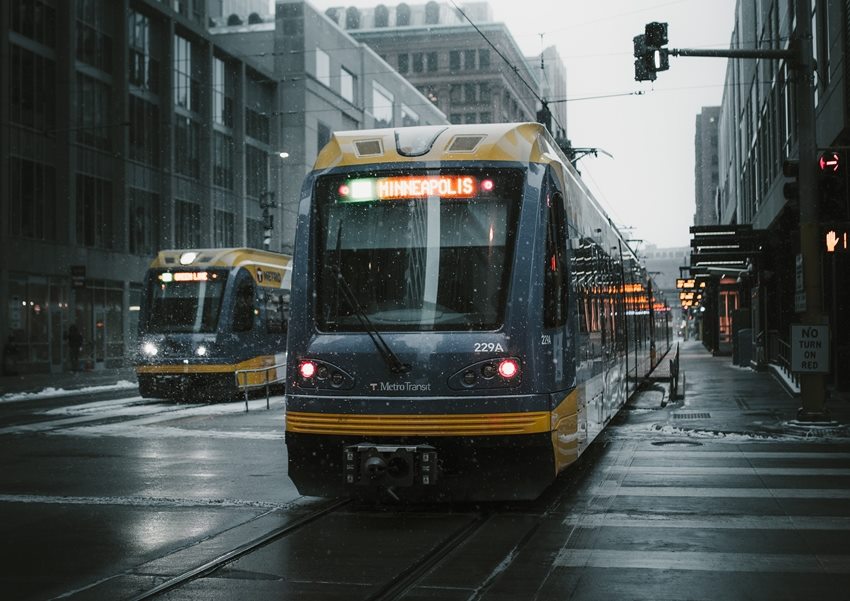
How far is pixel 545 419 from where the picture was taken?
8.45 m

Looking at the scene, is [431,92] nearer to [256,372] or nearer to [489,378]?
[256,372]

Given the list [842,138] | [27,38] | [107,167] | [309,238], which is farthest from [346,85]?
[309,238]

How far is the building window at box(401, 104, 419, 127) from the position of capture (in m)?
79.2

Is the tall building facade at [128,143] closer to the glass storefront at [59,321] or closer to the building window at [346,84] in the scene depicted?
the glass storefront at [59,321]

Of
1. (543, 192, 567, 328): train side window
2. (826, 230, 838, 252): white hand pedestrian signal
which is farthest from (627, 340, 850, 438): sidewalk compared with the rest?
(543, 192, 567, 328): train side window

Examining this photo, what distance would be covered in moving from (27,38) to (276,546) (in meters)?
36.0

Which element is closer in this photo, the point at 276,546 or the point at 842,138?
the point at 276,546

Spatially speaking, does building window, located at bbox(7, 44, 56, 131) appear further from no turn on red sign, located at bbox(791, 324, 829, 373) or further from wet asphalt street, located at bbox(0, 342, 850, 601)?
no turn on red sign, located at bbox(791, 324, 829, 373)

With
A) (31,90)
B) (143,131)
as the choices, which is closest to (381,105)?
A: (143,131)

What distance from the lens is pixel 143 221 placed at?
47.4 meters

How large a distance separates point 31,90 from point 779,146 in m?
26.2

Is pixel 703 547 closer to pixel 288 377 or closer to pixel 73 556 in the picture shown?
pixel 288 377

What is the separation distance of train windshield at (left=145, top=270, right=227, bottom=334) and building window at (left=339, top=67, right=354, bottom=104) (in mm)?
45064

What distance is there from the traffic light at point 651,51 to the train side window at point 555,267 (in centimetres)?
767
